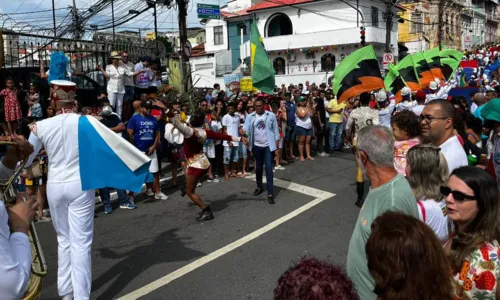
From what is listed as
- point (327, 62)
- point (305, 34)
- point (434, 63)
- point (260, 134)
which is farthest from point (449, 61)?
point (305, 34)

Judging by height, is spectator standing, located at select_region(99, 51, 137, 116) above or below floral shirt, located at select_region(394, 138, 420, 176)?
above

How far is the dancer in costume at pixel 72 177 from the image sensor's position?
14.1ft

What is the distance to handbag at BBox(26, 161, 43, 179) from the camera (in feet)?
23.8

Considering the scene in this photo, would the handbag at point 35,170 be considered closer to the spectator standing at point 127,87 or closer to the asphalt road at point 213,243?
the asphalt road at point 213,243

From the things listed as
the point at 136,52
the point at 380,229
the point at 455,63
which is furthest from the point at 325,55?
the point at 380,229

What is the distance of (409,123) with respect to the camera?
187 inches

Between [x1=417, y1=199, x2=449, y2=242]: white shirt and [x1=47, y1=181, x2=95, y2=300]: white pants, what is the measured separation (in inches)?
120

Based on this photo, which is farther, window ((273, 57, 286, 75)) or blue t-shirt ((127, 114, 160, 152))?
window ((273, 57, 286, 75))

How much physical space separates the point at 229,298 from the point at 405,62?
30.0 feet

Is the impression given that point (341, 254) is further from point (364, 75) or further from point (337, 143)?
point (337, 143)

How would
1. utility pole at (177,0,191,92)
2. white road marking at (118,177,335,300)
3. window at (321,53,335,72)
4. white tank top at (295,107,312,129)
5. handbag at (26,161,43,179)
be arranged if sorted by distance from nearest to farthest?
white road marking at (118,177,335,300)
handbag at (26,161,43,179)
white tank top at (295,107,312,129)
utility pole at (177,0,191,92)
window at (321,53,335,72)

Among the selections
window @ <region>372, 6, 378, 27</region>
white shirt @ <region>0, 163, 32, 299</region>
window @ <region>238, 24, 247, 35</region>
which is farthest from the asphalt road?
window @ <region>238, 24, 247, 35</region>

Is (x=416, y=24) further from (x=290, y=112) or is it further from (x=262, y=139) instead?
(x=262, y=139)

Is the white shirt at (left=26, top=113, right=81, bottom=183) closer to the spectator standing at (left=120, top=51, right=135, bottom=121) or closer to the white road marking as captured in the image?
the white road marking
